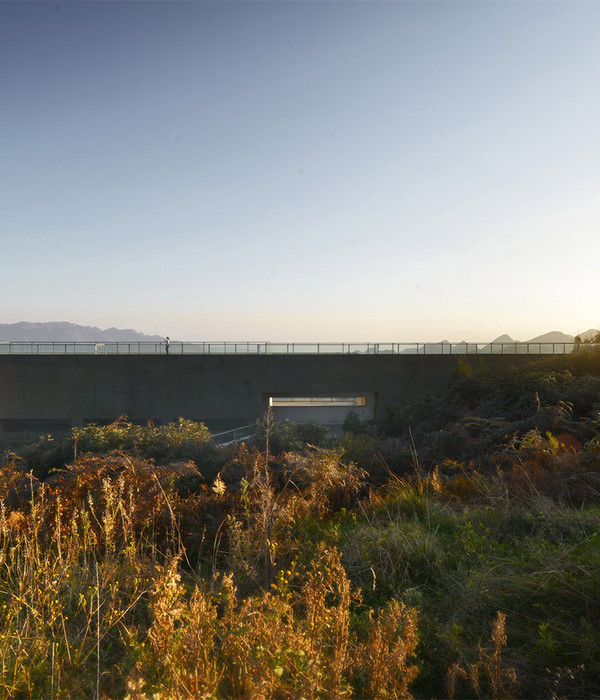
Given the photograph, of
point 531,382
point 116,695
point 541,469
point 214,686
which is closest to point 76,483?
point 116,695

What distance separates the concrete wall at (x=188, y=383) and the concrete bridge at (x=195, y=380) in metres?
0.05

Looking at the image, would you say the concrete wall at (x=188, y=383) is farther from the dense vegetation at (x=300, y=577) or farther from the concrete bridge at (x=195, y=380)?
the dense vegetation at (x=300, y=577)

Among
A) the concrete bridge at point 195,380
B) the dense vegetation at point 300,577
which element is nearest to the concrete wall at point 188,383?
the concrete bridge at point 195,380

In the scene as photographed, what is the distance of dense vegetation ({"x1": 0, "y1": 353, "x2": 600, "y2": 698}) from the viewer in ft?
8.89

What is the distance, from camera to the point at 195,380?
24969mm

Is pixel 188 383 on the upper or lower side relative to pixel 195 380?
lower

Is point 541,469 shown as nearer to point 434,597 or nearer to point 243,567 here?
point 434,597

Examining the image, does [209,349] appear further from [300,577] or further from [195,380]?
[300,577]

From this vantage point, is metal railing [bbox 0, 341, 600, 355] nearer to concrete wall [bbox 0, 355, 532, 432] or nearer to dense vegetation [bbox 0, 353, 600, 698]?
concrete wall [bbox 0, 355, 532, 432]

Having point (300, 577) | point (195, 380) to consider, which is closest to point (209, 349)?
point (195, 380)

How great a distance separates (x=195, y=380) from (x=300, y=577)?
70.7 feet

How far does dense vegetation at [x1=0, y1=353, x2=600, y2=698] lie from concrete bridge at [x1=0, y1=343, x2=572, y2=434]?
1617 cm

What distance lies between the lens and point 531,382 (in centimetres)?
1485

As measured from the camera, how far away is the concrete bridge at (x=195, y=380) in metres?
24.8
